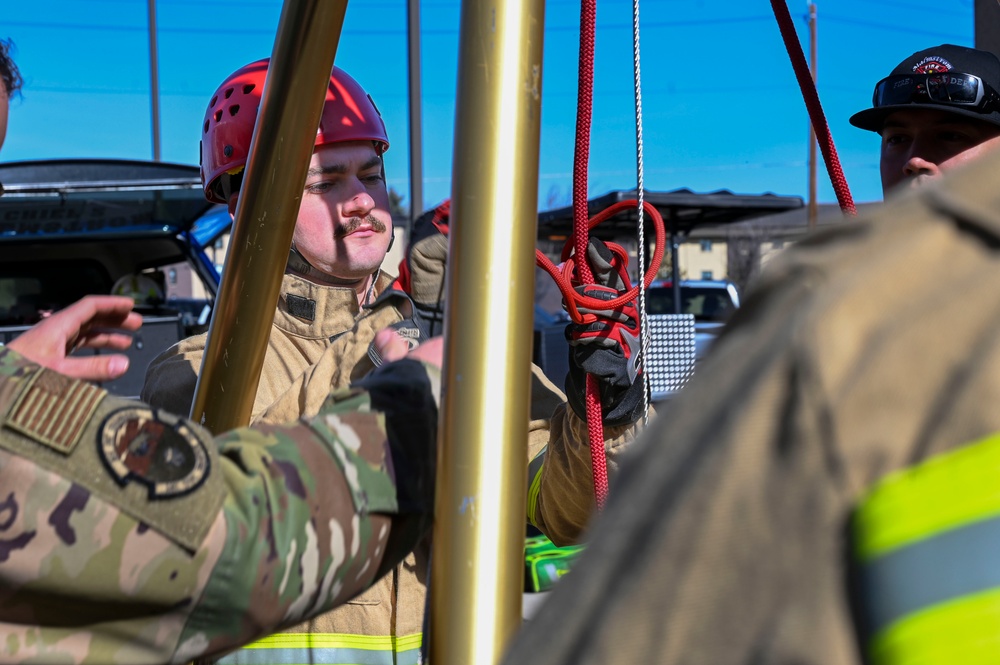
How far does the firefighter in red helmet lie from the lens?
71.7 inches

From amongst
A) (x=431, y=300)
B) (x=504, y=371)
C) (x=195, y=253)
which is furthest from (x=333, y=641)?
(x=195, y=253)

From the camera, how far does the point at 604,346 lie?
1.75 m

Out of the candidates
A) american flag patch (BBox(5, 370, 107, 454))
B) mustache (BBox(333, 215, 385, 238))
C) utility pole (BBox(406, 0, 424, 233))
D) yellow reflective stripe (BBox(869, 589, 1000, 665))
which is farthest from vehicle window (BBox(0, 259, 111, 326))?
yellow reflective stripe (BBox(869, 589, 1000, 665))

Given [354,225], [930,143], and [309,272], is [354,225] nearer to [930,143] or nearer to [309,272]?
[309,272]

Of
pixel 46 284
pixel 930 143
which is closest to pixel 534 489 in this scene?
pixel 930 143

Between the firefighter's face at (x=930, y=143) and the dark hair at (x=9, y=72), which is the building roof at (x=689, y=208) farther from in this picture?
the dark hair at (x=9, y=72)

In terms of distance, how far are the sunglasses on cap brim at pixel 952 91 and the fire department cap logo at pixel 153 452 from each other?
214cm

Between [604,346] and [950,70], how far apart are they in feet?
4.36

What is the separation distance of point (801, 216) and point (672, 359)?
2633 cm

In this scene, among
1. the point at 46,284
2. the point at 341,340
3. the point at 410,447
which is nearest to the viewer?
the point at 410,447

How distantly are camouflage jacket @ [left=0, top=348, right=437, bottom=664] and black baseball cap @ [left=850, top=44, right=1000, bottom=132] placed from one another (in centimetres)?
200

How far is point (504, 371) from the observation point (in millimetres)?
790

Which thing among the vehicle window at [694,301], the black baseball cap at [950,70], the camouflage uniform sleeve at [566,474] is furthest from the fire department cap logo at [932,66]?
the vehicle window at [694,301]

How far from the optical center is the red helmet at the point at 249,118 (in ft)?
6.73
